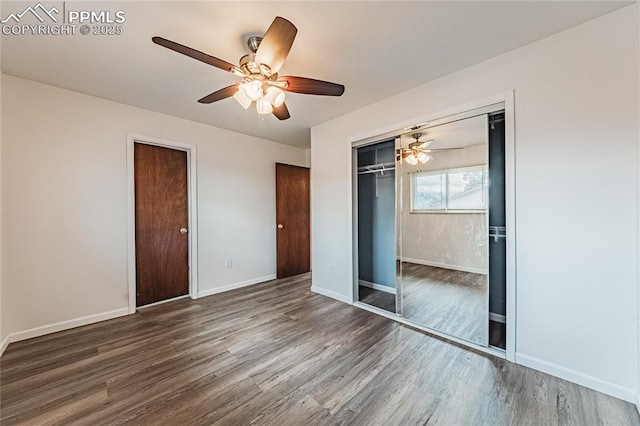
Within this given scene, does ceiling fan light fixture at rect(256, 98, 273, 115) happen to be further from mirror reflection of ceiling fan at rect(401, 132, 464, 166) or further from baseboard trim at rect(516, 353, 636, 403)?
baseboard trim at rect(516, 353, 636, 403)

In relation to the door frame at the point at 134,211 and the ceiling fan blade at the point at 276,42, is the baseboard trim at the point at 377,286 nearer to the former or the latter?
the door frame at the point at 134,211

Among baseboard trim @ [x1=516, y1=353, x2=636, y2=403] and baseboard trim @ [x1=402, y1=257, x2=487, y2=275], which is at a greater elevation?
baseboard trim @ [x1=402, y1=257, x2=487, y2=275]

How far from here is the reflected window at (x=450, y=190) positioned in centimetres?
235

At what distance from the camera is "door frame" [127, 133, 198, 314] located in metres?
3.06

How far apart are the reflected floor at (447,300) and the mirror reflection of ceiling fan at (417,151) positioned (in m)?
1.24

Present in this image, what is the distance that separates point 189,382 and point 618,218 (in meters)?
3.19

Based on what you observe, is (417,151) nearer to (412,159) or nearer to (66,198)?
(412,159)

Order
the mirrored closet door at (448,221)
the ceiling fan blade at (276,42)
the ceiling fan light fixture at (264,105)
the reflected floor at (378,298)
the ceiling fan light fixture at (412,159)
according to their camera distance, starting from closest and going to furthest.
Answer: the ceiling fan blade at (276,42)
the ceiling fan light fixture at (264,105)
the mirrored closet door at (448,221)
the ceiling fan light fixture at (412,159)
the reflected floor at (378,298)

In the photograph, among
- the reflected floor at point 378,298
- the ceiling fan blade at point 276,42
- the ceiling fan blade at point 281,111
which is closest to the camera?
the ceiling fan blade at point 276,42

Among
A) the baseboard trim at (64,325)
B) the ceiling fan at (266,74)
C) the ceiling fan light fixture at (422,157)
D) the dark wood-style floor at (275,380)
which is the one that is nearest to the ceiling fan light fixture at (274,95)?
the ceiling fan at (266,74)

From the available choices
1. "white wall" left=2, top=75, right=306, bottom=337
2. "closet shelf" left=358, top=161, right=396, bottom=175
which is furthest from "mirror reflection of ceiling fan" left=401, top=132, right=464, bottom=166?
"white wall" left=2, top=75, right=306, bottom=337

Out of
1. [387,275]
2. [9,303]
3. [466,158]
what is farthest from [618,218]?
[9,303]

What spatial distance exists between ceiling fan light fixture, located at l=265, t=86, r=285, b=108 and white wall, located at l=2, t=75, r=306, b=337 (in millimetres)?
2228

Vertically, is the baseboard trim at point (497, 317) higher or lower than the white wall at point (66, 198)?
lower
